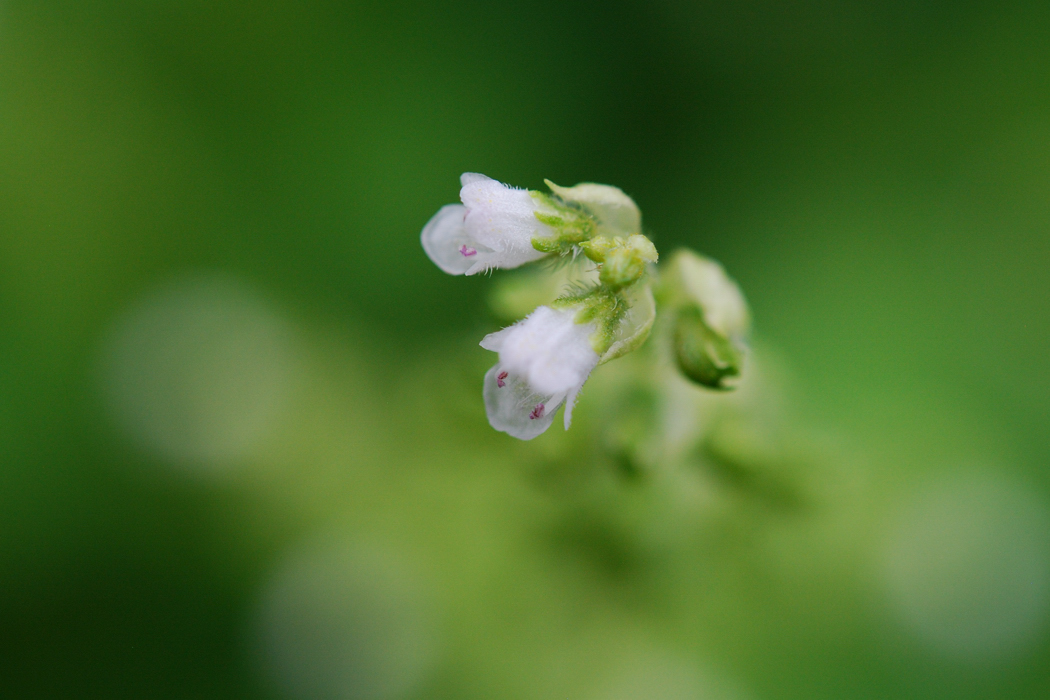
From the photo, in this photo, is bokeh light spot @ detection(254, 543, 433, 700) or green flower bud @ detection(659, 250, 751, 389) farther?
bokeh light spot @ detection(254, 543, 433, 700)

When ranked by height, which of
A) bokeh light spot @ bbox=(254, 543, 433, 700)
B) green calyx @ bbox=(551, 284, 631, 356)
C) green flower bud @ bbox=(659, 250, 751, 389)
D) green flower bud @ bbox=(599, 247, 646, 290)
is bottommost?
bokeh light spot @ bbox=(254, 543, 433, 700)

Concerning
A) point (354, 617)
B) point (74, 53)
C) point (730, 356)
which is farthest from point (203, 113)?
point (730, 356)

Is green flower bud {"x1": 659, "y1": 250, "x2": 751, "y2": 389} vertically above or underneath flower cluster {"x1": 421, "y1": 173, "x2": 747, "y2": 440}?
above

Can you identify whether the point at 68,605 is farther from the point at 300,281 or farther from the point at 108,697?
the point at 300,281

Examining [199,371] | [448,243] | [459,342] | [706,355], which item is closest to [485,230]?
[448,243]

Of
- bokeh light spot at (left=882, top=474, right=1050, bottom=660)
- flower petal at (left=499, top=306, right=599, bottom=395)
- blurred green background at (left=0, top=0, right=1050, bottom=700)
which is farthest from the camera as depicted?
bokeh light spot at (left=882, top=474, right=1050, bottom=660)

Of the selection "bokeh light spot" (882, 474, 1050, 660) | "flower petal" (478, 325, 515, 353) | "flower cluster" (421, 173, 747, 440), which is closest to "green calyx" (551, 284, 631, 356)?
"flower cluster" (421, 173, 747, 440)

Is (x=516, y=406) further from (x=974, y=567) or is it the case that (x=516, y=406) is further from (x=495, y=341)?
(x=974, y=567)

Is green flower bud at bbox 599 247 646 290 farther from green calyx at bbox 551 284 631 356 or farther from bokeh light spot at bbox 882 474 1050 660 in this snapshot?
bokeh light spot at bbox 882 474 1050 660
